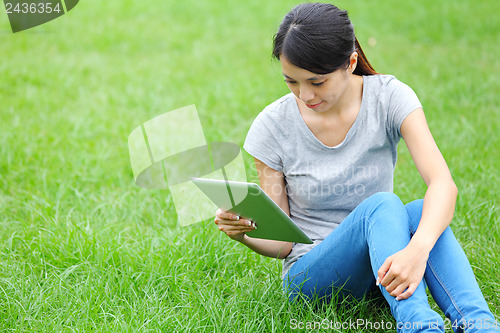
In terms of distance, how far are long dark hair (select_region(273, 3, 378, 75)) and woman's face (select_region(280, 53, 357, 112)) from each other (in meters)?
0.02

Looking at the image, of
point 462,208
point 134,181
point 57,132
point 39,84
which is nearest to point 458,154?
point 462,208

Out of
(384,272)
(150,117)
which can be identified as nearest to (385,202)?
(384,272)

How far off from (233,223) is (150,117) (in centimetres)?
262

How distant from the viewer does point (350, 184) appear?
80.6 inches

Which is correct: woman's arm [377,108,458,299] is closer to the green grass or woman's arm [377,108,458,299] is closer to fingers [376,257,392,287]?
fingers [376,257,392,287]

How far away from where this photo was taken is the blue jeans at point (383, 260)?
1627mm

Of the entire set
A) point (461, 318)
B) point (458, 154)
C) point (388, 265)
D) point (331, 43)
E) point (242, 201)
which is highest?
point (331, 43)

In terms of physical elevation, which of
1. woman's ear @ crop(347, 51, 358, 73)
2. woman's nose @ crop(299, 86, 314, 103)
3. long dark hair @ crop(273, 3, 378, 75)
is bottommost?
woman's nose @ crop(299, 86, 314, 103)

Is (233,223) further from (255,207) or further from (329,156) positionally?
(329,156)

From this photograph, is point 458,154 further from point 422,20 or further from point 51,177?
point 422,20

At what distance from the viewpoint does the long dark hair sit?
5.98ft

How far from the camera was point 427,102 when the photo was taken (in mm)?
4629

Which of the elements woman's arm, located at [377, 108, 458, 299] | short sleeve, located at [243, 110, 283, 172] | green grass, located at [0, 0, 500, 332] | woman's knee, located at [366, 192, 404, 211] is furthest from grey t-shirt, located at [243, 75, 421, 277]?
green grass, located at [0, 0, 500, 332]

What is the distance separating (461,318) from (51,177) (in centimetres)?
241
